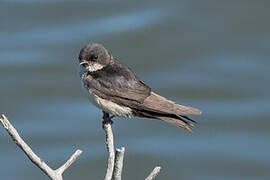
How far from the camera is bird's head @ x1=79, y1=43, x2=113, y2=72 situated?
5301mm

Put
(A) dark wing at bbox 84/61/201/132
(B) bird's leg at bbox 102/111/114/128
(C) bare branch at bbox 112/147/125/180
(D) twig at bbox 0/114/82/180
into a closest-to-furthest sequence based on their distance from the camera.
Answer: (D) twig at bbox 0/114/82/180 → (C) bare branch at bbox 112/147/125/180 → (B) bird's leg at bbox 102/111/114/128 → (A) dark wing at bbox 84/61/201/132

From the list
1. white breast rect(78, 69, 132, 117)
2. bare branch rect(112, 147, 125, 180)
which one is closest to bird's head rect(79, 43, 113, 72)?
white breast rect(78, 69, 132, 117)

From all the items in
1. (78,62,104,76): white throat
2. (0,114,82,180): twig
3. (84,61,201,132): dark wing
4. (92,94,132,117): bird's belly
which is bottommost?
(0,114,82,180): twig

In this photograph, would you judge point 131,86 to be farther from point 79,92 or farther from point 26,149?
point 79,92

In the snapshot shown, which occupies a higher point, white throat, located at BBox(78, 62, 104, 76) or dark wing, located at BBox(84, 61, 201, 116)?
white throat, located at BBox(78, 62, 104, 76)

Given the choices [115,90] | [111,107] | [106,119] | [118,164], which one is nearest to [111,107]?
[111,107]

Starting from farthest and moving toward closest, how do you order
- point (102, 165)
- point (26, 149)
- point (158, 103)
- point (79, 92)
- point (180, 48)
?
point (180, 48) < point (79, 92) < point (102, 165) < point (158, 103) < point (26, 149)

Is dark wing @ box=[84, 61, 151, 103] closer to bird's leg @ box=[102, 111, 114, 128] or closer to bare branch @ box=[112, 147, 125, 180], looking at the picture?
bird's leg @ box=[102, 111, 114, 128]

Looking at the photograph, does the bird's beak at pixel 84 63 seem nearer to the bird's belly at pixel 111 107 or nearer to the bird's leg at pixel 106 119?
the bird's belly at pixel 111 107

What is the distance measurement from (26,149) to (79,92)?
15.0 feet

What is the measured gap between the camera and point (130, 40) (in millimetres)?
9312

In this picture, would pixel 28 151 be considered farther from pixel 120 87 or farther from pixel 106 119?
pixel 120 87

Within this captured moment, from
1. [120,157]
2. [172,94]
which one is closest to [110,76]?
[120,157]

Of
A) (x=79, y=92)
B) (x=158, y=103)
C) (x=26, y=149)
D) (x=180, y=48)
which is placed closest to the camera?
(x=26, y=149)
